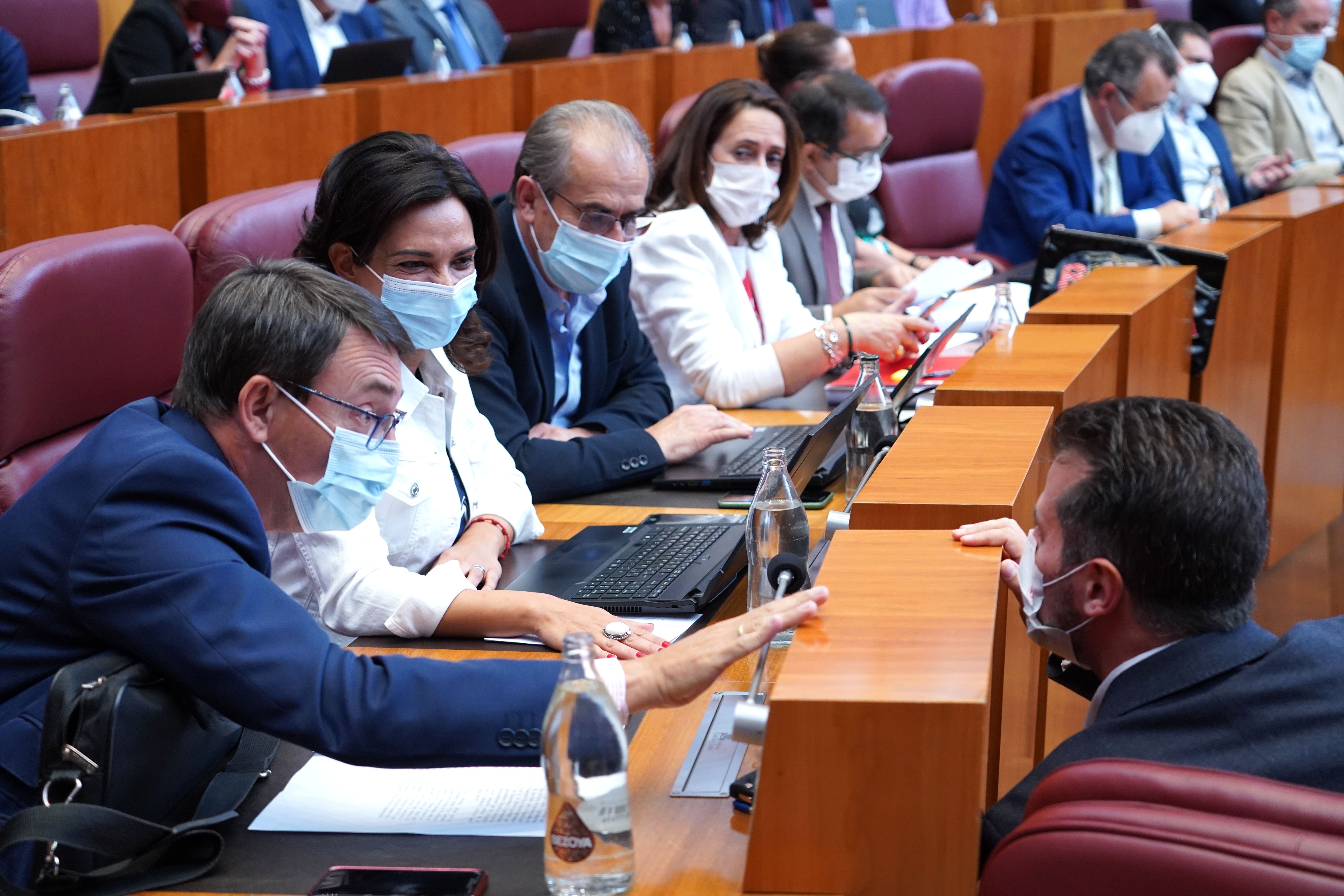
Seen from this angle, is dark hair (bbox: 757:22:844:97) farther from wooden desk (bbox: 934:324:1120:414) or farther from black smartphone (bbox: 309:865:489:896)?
black smartphone (bbox: 309:865:489:896)

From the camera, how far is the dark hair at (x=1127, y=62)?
453 centimetres

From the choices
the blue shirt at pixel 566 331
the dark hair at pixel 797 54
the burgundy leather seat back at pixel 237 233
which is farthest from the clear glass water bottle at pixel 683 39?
the burgundy leather seat back at pixel 237 233

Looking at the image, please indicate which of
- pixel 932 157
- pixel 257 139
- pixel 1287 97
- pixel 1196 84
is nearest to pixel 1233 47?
pixel 1287 97

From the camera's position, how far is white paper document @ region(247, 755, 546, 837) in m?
1.26

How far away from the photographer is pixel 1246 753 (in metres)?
1.17

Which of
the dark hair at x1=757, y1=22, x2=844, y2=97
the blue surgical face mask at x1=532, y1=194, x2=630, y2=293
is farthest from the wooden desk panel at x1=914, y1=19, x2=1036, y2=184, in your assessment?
the blue surgical face mask at x1=532, y1=194, x2=630, y2=293

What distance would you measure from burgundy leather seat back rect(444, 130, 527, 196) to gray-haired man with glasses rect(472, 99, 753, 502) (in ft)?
1.58

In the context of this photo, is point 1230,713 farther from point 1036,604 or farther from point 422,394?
point 422,394

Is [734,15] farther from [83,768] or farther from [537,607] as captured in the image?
[83,768]

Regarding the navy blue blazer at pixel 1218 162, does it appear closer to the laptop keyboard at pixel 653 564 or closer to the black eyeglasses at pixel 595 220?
the black eyeglasses at pixel 595 220

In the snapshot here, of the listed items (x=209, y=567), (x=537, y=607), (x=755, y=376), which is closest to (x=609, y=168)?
(x=755, y=376)

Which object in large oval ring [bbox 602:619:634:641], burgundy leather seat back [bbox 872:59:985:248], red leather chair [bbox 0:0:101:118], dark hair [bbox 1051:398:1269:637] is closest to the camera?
dark hair [bbox 1051:398:1269:637]

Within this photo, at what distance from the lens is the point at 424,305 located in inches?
77.7

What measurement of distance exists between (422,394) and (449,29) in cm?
345
